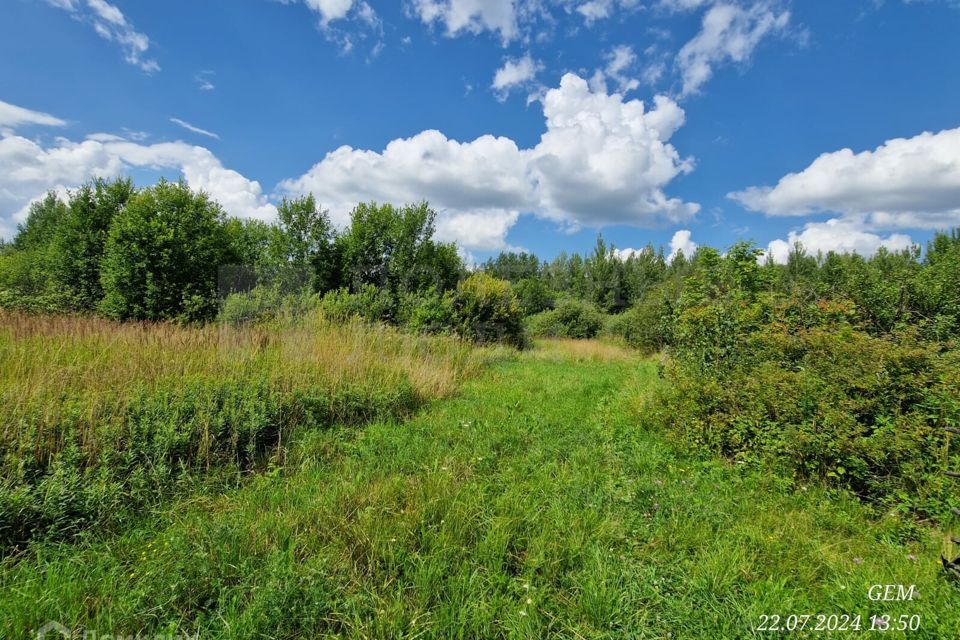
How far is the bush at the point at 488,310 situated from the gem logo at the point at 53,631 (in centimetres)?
1195

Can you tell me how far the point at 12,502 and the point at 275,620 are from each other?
198 centimetres

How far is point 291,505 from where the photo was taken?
262 cm

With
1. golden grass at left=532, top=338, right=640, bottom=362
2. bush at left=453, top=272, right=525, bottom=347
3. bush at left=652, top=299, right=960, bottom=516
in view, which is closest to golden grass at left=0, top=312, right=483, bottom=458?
bush at left=652, top=299, right=960, bottom=516

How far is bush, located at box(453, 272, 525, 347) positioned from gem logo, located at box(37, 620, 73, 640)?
1195cm

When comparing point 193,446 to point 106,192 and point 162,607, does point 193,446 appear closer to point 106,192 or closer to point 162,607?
point 162,607

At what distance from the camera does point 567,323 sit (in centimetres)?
2433

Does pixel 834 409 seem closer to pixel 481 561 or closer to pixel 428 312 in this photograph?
pixel 481 561

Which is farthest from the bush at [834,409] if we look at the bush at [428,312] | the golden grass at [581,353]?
the golden grass at [581,353]

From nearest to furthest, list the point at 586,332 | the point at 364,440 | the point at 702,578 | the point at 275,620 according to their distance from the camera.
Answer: the point at 275,620, the point at 702,578, the point at 364,440, the point at 586,332

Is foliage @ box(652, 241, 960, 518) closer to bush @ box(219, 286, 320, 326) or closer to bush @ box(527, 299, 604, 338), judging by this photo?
bush @ box(219, 286, 320, 326)

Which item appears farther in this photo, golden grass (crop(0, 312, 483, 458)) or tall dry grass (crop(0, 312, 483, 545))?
golden grass (crop(0, 312, 483, 458))

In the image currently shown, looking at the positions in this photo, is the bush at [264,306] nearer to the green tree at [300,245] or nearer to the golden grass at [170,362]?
the golden grass at [170,362]

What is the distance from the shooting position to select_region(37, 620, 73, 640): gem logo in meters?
1.50

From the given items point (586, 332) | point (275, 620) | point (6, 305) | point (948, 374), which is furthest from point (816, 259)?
point (6, 305)
